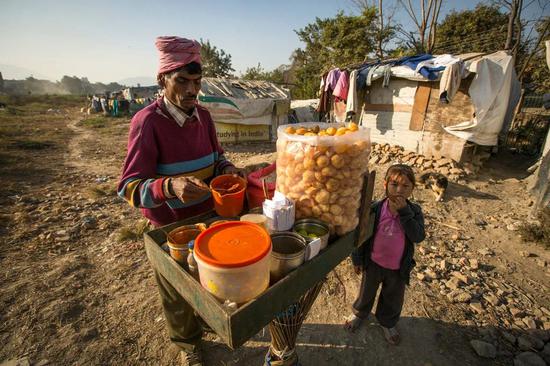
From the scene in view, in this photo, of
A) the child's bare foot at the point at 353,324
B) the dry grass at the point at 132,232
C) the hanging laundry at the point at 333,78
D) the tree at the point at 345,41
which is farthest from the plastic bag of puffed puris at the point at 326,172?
the tree at the point at 345,41

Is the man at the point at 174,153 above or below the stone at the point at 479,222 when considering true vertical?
above

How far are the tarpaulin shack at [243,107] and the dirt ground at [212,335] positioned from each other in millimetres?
6175

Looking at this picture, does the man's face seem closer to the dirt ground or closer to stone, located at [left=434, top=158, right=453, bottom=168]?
the dirt ground

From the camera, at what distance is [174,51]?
4.99 feet

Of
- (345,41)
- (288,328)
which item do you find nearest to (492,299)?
(288,328)

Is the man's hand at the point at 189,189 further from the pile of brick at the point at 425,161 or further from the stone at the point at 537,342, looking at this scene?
the pile of brick at the point at 425,161

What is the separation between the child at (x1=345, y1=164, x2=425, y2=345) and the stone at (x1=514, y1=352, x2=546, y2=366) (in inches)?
41.2

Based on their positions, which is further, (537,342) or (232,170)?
(537,342)

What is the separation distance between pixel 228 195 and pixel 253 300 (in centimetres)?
64

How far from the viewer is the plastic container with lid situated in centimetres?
79


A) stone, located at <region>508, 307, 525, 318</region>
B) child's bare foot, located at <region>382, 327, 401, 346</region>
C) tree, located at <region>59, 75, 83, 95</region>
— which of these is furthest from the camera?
tree, located at <region>59, 75, 83, 95</region>

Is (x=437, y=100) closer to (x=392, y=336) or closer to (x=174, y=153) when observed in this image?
(x=392, y=336)

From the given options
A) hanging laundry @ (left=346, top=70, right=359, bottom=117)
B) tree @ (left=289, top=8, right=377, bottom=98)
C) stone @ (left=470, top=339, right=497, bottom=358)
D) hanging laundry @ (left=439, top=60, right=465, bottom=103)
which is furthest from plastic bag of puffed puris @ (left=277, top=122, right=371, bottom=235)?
tree @ (left=289, top=8, right=377, bottom=98)

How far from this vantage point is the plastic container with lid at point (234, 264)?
79 cm
